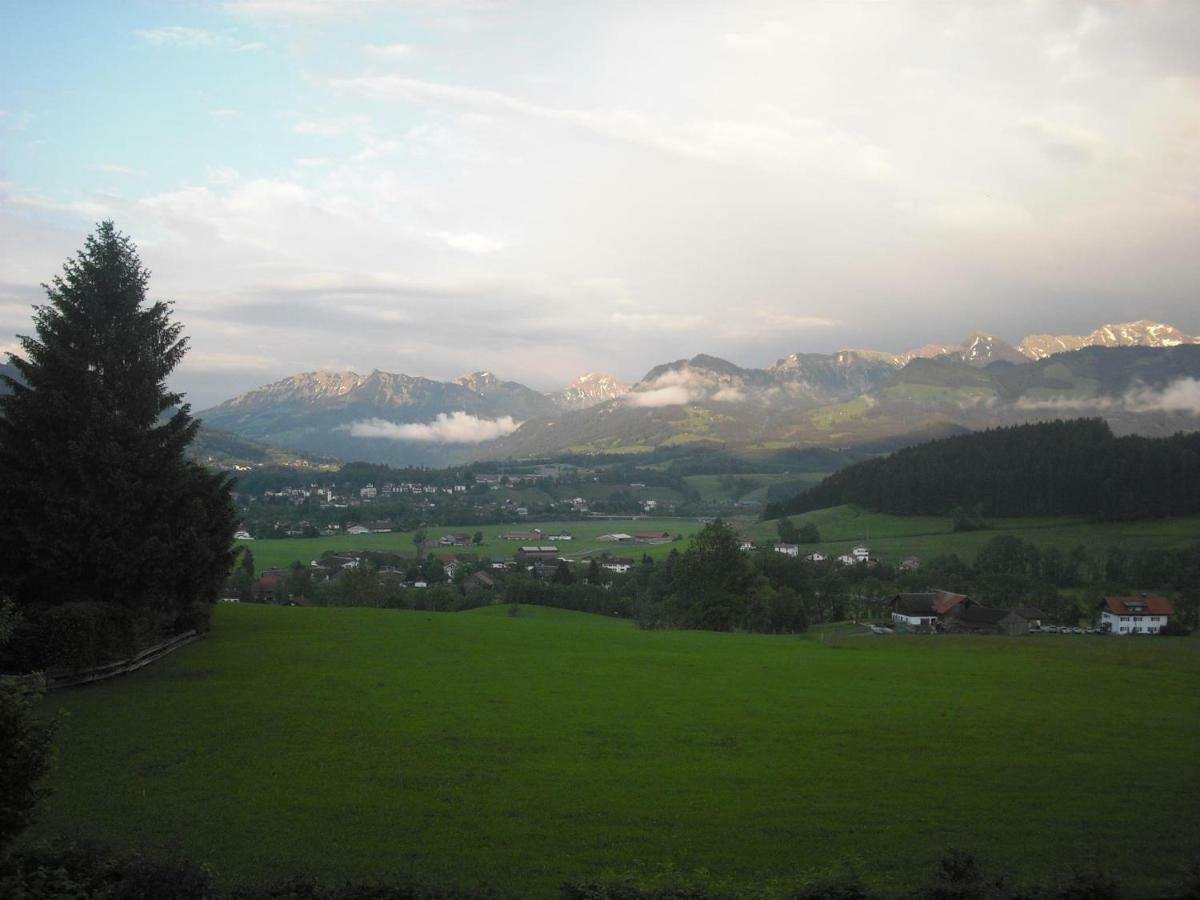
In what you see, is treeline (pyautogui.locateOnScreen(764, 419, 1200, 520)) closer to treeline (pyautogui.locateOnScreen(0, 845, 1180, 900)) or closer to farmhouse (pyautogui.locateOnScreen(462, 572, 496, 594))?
farmhouse (pyautogui.locateOnScreen(462, 572, 496, 594))

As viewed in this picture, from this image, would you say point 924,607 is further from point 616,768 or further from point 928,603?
point 616,768

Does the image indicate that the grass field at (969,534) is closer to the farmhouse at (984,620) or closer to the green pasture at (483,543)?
the green pasture at (483,543)

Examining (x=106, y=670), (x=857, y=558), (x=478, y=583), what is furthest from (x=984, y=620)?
(x=106, y=670)

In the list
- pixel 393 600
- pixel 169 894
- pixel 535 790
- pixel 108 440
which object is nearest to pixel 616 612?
pixel 393 600

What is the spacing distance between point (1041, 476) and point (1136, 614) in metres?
56.3

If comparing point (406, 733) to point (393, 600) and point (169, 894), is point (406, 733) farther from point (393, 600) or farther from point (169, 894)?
point (393, 600)

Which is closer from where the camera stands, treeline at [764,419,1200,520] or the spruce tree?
the spruce tree

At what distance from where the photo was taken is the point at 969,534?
101 meters

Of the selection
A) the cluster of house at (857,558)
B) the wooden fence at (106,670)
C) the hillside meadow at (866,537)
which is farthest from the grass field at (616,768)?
the hillside meadow at (866,537)

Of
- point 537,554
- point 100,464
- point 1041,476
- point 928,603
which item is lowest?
point 928,603

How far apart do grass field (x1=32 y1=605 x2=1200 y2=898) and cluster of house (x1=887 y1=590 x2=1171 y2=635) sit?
2642cm

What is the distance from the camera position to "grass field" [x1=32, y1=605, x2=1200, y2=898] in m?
12.9

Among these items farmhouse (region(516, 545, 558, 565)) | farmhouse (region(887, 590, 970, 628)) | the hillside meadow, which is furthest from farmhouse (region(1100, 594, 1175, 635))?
farmhouse (region(516, 545, 558, 565))

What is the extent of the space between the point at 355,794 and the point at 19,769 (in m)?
7.02
